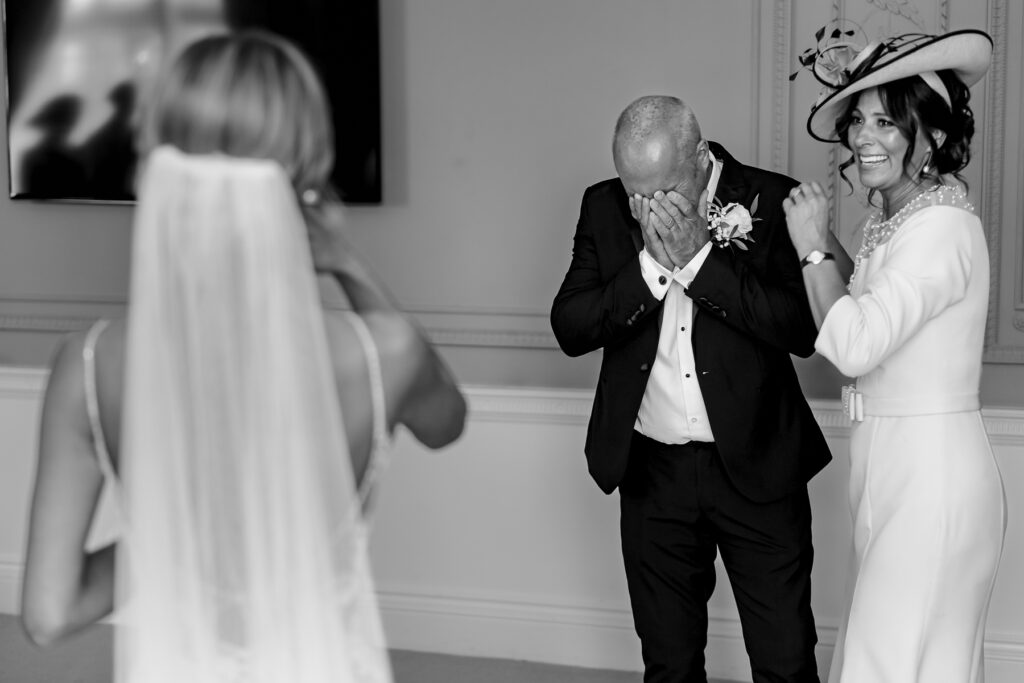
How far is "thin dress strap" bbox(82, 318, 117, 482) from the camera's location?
1.57m

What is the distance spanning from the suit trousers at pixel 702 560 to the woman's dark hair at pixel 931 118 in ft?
2.67

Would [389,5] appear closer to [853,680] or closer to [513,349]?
[513,349]

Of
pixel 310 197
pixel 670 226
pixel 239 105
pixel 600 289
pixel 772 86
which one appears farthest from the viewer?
pixel 772 86

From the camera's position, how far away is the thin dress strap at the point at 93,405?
1566 millimetres

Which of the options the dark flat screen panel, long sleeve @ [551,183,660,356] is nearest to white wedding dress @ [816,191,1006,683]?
long sleeve @ [551,183,660,356]

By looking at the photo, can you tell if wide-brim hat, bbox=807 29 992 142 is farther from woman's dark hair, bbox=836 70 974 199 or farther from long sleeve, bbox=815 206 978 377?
long sleeve, bbox=815 206 978 377

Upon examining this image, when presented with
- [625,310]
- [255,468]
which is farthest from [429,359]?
[625,310]

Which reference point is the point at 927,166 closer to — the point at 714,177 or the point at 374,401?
the point at 714,177

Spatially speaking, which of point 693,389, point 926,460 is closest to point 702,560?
point 693,389

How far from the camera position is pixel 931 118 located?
2580 millimetres

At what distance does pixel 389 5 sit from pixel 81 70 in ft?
4.03

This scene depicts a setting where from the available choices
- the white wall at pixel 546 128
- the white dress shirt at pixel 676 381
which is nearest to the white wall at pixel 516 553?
the white wall at pixel 546 128

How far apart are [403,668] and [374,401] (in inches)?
97.8

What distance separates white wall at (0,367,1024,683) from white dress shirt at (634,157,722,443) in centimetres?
92
